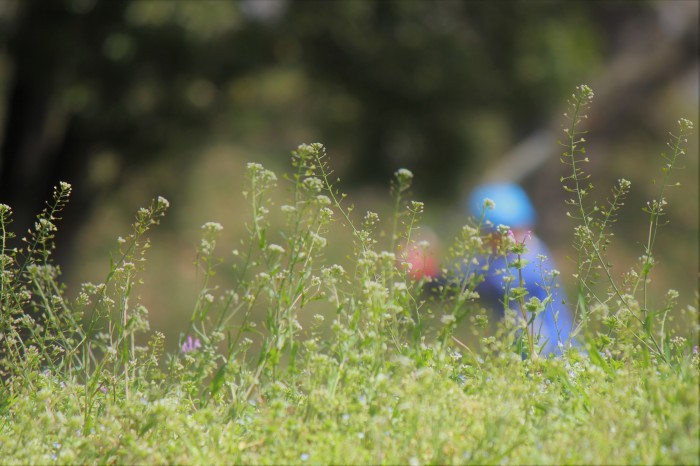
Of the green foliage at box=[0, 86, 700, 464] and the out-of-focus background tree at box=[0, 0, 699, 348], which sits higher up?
Result: the out-of-focus background tree at box=[0, 0, 699, 348]

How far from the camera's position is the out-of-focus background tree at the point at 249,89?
1068 cm

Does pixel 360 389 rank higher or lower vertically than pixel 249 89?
lower

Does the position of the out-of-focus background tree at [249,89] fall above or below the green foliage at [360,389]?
above

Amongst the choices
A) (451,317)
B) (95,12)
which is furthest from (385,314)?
(95,12)

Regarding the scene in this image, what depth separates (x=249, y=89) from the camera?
12391 mm

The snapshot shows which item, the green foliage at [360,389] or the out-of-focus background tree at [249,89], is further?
the out-of-focus background tree at [249,89]

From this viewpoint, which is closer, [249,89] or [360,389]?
[360,389]

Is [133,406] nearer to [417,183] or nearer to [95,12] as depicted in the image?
[95,12]

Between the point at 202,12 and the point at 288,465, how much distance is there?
8.97 metres

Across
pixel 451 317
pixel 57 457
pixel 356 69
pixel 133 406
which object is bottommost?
pixel 57 457

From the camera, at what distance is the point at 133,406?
277cm

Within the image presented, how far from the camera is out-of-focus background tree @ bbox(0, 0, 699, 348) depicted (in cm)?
1068

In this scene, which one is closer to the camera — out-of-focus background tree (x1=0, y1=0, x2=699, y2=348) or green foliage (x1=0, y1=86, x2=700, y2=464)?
green foliage (x1=0, y1=86, x2=700, y2=464)

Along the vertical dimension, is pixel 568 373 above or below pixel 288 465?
above
